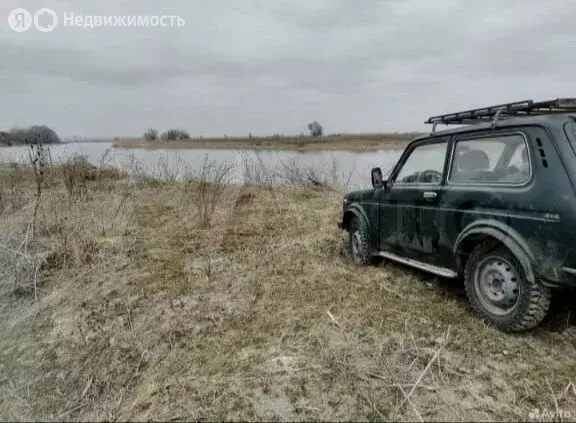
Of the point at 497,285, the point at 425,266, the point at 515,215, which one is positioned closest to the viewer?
the point at 515,215

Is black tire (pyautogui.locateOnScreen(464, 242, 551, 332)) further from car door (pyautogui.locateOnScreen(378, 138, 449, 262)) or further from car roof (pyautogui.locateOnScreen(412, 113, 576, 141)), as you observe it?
car roof (pyautogui.locateOnScreen(412, 113, 576, 141))

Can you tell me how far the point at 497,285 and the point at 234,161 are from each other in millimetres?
8515

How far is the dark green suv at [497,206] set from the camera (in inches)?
114

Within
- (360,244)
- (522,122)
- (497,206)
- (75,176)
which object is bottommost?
(360,244)

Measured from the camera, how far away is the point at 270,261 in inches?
213

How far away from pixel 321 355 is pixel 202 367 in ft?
2.95

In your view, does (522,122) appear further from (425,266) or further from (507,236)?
(425,266)

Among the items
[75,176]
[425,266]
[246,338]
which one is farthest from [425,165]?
[75,176]

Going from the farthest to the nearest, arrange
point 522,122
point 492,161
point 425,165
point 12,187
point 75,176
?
point 75,176 → point 12,187 → point 425,165 → point 492,161 → point 522,122

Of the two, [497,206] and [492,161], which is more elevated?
[492,161]

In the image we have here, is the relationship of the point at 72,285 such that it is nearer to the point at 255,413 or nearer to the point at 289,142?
the point at 255,413

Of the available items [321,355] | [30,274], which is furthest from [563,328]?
[30,274]

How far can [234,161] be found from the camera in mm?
10992

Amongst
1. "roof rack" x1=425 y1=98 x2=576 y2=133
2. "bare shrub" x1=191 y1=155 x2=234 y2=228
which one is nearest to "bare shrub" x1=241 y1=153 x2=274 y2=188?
"bare shrub" x1=191 y1=155 x2=234 y2=228
